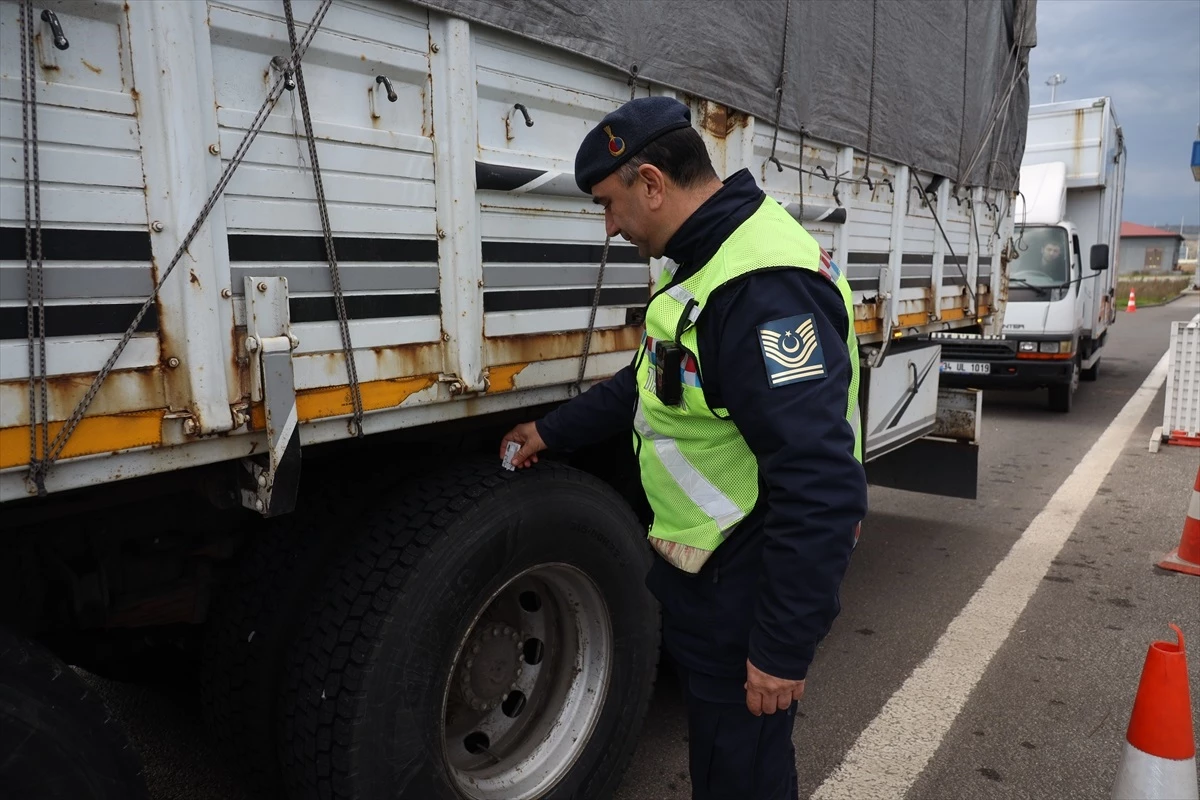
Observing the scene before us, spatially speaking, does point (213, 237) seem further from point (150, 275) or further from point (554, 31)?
point (554, 31)

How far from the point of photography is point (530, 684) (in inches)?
100

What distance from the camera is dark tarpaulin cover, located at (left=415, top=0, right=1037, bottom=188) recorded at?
7.88 ft

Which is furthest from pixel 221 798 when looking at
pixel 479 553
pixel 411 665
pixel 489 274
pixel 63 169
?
pixel 63 169

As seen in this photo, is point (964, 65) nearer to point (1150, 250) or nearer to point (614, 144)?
point (614, 144)

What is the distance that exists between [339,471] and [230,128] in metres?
1.00

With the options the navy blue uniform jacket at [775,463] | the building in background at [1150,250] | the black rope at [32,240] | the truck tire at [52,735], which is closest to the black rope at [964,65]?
the navy blue uniform jacket at [775,463]

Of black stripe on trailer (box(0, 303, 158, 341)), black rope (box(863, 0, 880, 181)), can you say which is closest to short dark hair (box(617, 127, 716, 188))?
black stripe on trailer (box(0, 303, 158, 341))

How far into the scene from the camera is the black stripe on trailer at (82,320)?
1390mm

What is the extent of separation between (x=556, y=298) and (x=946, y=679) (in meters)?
2.38

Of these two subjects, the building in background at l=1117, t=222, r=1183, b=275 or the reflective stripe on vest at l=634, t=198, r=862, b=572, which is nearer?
the reflective stripe on vest at l=634, t=198, r=862, b=572

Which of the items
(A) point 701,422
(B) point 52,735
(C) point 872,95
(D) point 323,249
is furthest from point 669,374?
(C) point 872,95

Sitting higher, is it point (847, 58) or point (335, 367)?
point (847, 58)

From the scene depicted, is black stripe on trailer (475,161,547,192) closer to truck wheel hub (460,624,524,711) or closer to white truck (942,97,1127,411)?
truck wheel hub (460,624,524,711)

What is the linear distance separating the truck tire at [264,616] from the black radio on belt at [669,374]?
93 cm
